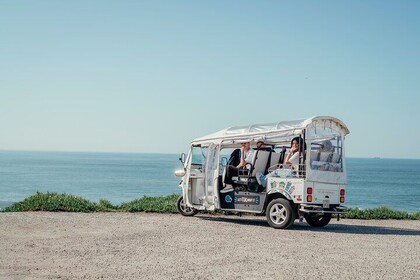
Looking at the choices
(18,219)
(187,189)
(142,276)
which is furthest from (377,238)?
(18,219)

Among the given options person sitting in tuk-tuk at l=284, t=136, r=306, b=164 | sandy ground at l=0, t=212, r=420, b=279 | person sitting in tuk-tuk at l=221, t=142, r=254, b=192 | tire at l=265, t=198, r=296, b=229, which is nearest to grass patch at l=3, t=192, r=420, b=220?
sandy ground at l=0, t=212, r=420, b=279

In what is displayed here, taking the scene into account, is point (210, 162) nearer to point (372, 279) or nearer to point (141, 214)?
point (141, 214)

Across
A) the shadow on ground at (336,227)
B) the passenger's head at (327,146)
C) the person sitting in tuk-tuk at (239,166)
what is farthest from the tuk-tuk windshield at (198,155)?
the passenger's head at (327,146)

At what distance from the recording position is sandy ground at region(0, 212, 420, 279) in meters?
8.91

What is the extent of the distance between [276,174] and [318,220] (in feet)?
6.70

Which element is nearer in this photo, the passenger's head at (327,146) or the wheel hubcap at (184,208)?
the passenger's head at (327,146)

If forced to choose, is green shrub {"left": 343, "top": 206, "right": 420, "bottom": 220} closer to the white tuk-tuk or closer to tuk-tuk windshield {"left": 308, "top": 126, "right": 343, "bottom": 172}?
the white tuk-tuk

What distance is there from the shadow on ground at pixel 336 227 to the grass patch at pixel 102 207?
170cm

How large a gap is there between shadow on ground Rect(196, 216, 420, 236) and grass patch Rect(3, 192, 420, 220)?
1696 millimetres

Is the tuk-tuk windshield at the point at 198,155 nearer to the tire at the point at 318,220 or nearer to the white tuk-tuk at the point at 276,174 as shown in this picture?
the white tuk-tuk at the point at 276,174

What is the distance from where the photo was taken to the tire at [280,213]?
14.4m

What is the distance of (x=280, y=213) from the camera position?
14688 millimetres

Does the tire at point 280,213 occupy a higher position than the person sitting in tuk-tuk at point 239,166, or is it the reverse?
the person sitting in tuk-tuk at point 239,166

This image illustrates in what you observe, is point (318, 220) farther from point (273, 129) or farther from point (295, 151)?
point (273, 129)
